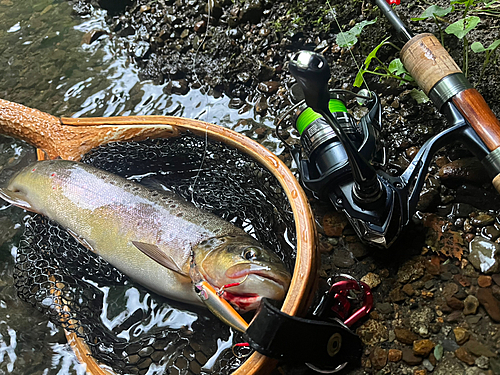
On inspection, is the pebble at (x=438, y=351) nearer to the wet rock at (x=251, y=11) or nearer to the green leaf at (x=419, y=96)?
the green leaf at (x=419, y=96)

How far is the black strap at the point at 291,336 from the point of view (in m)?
1.31

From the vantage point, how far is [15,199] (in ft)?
7.26

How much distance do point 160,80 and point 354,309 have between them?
84.0 inches

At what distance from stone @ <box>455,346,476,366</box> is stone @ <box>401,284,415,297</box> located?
0.29 metres

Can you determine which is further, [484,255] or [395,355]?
[484,255]

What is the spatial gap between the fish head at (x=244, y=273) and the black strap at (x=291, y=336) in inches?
4.2

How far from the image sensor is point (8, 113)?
2293 mm

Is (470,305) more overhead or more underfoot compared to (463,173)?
more underfoot

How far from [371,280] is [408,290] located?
0.55 ft

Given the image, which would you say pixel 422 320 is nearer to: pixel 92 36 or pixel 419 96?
pixel 419 96

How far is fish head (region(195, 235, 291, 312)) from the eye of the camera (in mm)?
1508

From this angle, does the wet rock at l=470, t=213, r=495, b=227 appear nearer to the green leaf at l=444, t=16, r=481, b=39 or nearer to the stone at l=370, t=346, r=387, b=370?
the stone at l=370, t=346, r=387, b=370

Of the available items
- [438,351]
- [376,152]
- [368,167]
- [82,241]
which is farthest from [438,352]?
[82,241]

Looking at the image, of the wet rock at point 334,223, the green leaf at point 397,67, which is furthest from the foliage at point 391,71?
the wet rock at point 334,223
